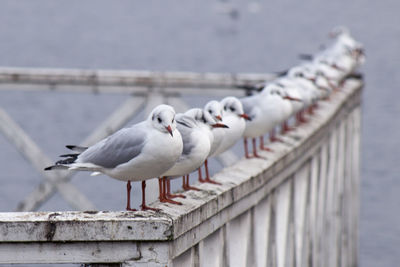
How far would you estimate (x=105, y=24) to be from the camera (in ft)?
335

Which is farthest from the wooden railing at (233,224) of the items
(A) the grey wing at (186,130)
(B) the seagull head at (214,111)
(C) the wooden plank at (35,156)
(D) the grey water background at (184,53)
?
(D) the grey water background at (184,53)

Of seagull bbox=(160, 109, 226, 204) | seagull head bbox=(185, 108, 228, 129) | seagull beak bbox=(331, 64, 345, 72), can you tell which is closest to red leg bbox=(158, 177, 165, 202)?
seagull bbox=(160, 109, 226, 204)

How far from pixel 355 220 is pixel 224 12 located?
100 m

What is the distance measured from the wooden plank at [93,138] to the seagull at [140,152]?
5700 millimetres

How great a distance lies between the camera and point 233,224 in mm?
5777

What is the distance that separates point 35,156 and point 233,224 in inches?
234

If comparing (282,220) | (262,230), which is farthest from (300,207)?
(262,230)

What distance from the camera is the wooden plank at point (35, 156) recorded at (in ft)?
36.0

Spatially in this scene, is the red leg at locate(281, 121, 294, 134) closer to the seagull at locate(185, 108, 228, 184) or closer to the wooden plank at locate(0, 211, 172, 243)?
the seagull at locate(185, 108, 228, 184)

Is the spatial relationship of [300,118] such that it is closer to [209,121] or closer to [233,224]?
[209,121]

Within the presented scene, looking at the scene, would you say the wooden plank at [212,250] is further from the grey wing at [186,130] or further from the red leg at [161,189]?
the grey wing at [186,130]

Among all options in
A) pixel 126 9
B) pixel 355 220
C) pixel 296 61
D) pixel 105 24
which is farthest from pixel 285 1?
pixel 355 220

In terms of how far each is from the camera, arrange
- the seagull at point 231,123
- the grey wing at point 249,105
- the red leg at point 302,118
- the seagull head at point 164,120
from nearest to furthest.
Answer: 1. the seagull head at point 164,120
2. the seagull at point 231,123
3. the grey wing at point 249,105
4. the red leg at point 302,118

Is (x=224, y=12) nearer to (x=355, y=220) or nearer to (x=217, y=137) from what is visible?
(x=355, y=220)
